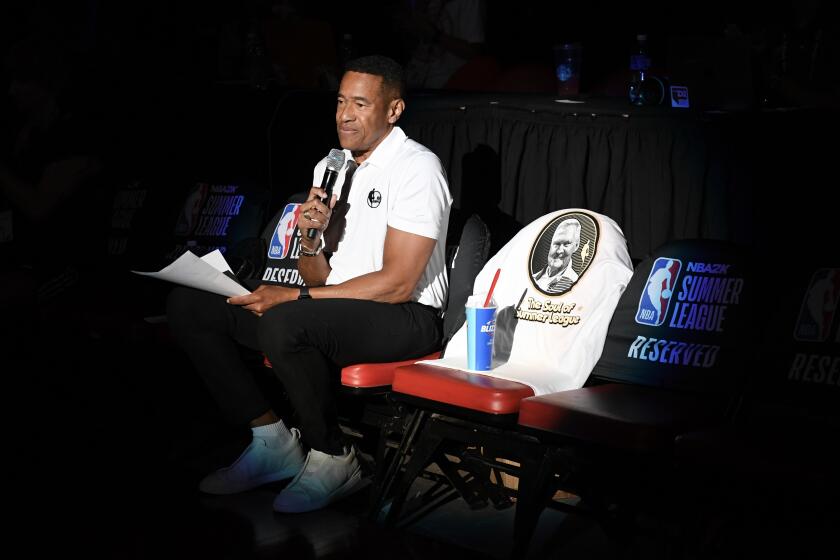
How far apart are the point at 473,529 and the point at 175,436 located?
1.61 m

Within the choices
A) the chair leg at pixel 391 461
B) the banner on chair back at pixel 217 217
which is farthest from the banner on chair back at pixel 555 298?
the banner on chair back at pixel 217 217

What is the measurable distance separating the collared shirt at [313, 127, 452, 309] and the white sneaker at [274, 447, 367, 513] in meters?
0.63

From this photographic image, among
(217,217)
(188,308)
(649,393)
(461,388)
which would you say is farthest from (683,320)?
(217,217)

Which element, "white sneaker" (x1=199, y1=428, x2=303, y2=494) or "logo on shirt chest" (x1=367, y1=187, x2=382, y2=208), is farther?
"logo on shirt chest" (x1=367, y1=187, x2=382, y2=208)

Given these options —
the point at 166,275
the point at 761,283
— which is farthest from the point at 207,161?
the point at 761,283

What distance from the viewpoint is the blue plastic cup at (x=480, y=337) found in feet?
9.68

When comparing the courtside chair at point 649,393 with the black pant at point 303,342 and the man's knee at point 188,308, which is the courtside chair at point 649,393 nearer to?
the black pant at point 303,342

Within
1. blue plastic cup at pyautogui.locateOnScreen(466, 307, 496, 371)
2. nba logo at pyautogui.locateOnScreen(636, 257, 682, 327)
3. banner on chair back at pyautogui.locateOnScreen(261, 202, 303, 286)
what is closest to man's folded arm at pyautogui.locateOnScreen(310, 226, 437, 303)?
blue plastic cup at pyautogui.locateOnScreen(466, 307, 496, 371)

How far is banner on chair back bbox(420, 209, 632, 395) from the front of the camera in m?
3.03

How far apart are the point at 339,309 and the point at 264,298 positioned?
0.31 metres

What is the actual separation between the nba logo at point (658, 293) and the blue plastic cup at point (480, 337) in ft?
1.53

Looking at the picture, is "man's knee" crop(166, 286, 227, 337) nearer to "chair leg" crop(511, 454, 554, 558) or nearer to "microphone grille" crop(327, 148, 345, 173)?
"microphone grille" crop(327, 148, 345, 173)

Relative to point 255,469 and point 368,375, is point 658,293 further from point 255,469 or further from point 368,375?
point 255,469

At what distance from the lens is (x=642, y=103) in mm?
3586
